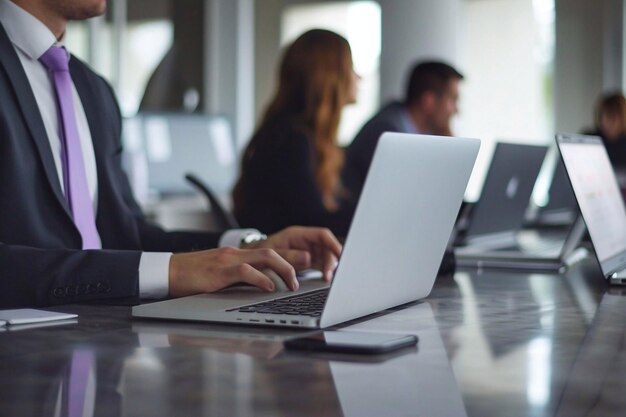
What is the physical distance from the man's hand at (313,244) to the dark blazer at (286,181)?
1490 mm

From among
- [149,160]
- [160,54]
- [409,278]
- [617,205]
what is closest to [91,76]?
[409,278]

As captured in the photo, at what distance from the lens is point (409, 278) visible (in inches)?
56.6

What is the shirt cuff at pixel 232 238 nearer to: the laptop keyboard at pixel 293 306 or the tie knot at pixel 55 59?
the tie knot at pixel 55 59

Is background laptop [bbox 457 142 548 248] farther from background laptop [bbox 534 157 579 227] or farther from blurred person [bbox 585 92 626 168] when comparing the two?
blurred person [bbox 585 92 626 168]

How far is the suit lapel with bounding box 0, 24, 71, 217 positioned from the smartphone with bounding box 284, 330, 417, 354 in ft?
3.09

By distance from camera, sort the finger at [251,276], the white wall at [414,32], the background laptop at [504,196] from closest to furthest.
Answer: the finger at [251,276] < the background laptop at [504,196] < the white wall at [414,32]

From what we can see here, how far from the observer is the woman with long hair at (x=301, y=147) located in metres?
3.45

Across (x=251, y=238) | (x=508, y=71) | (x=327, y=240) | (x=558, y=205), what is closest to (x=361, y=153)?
(x=558, y=205)

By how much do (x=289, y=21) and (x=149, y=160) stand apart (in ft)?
9.09

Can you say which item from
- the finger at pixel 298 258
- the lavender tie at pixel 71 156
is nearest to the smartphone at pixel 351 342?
the finger at pixel 298 258

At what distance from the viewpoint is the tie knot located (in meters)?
2.05

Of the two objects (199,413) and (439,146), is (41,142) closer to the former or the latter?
(439,146)

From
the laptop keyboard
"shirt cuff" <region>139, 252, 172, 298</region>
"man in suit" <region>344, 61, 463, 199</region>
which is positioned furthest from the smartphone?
"man in suit" <region>344, 61, 463, 199</region>

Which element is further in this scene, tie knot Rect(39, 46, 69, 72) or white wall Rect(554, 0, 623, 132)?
white wall Rect(554, 0, 623, 132)
